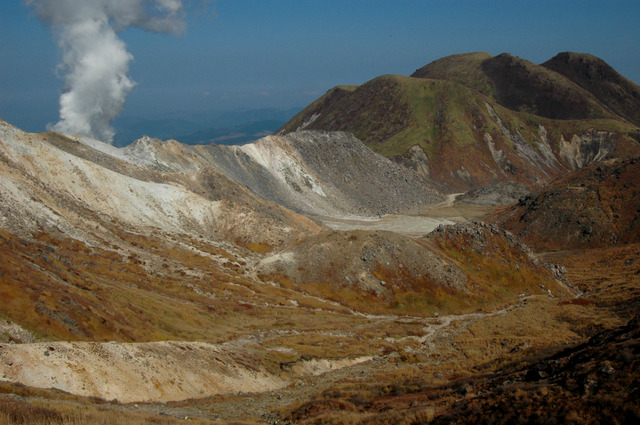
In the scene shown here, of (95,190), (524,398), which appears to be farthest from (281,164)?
(524,398)

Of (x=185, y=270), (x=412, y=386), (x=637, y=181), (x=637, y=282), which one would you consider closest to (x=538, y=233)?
(x=637, y=181)

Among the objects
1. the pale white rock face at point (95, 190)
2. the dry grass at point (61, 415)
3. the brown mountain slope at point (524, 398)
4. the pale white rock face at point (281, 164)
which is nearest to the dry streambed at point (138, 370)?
the dry grass at point (61, 415)

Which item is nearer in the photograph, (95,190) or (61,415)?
(61,415)

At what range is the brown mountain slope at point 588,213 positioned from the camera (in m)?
105

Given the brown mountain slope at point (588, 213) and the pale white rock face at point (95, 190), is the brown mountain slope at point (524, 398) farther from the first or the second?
the brown mountain slope at point (588, 213)

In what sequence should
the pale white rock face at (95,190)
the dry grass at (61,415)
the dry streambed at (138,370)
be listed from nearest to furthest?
the dry grass at (61,415)
the dry streambed at (138,370)
the pale white rock face at (95,190)

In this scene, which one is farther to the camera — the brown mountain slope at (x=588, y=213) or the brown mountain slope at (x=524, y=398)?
the brown mountain slope at (x=588, y=213)

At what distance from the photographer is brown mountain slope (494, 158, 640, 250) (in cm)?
10525

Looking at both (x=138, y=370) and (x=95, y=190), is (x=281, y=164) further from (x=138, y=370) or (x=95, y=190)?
(x=138, y=370)

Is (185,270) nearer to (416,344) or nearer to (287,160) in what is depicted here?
(416,344)

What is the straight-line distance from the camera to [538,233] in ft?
373

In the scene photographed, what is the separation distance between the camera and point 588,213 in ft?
360

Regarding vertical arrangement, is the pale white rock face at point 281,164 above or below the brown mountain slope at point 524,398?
above

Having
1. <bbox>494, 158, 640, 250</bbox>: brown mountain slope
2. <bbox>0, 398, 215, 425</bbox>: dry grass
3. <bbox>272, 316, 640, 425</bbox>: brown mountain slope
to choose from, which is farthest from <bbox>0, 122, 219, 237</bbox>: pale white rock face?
<bbox>494, 158, 640, 250</bbox>: brown mountain slope
